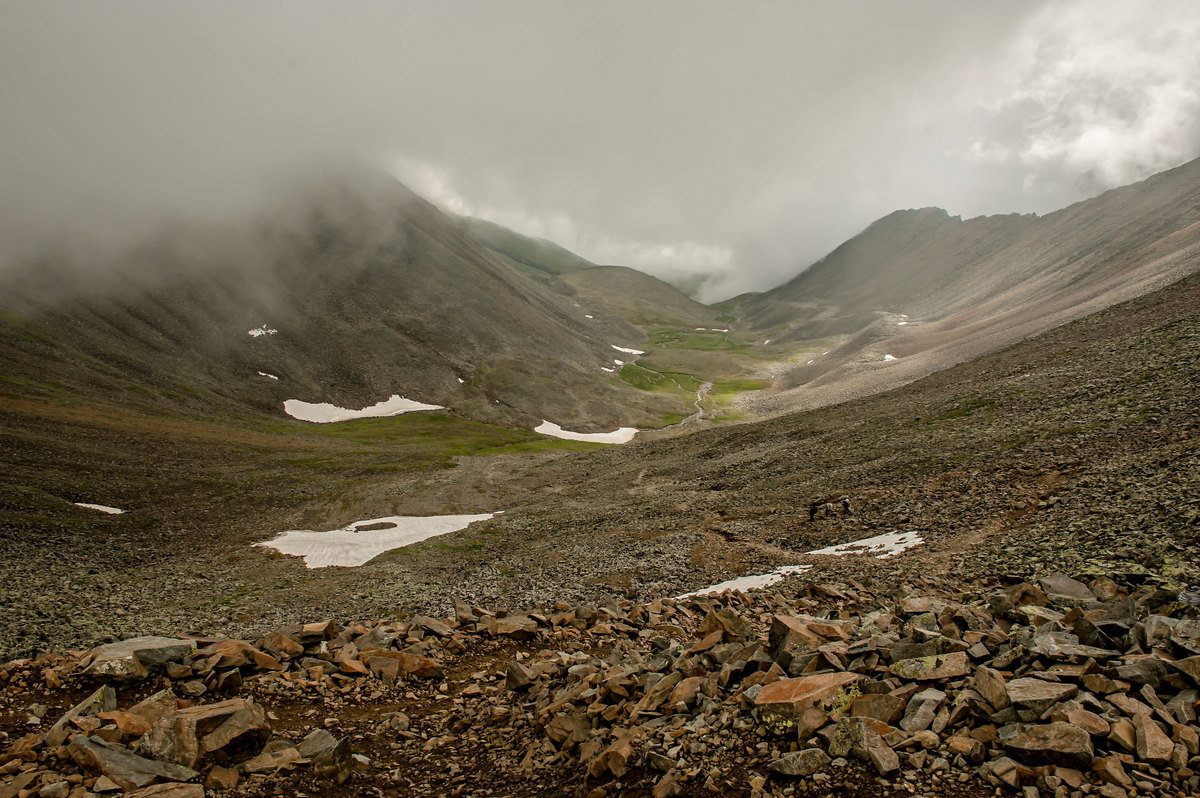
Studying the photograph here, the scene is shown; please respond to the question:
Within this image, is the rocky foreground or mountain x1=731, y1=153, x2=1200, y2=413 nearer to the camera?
the rocky foreground

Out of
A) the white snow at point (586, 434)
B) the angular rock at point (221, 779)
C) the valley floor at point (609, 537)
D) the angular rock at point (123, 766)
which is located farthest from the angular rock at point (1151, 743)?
the white snow at point (586, 434)

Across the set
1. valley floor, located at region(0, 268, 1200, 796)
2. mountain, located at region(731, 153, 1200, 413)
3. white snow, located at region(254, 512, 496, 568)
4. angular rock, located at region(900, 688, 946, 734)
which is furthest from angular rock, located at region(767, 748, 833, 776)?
mountain, located at region(731, 153, 1200, 413)

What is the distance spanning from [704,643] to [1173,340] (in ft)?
172

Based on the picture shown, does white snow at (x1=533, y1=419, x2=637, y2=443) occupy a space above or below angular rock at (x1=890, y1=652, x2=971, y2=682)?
above

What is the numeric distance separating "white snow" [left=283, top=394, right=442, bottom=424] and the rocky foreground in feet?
340

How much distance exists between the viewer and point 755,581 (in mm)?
26875

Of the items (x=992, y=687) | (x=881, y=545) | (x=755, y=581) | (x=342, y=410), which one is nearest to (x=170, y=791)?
(x=992, y=687)

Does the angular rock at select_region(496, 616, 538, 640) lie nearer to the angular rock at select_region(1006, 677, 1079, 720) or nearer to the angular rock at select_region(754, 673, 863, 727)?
the angular rock at select_region(754, 673, 863, 727)

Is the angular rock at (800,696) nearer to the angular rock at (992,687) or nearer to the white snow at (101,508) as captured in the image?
the angular rock at (992,687)

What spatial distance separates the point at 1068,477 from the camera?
1124 inches

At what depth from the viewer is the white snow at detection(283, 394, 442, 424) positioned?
110 meters

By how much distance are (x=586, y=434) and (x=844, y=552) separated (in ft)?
310

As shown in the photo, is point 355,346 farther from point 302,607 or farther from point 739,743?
point 739,743

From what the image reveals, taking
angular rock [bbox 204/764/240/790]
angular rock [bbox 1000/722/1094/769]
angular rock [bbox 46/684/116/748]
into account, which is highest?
angular rock [bbox 46/684/116/748]
